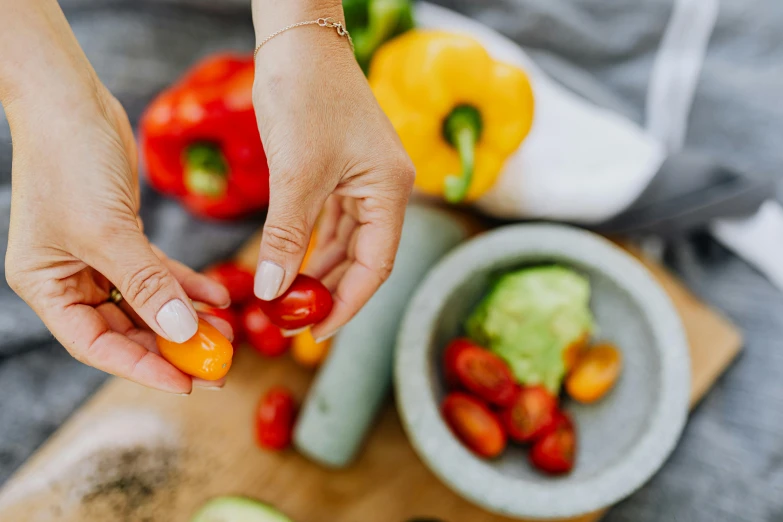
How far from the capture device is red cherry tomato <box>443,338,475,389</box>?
2.71 feet

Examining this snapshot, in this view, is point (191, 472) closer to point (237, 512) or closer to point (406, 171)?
point (237, 512)

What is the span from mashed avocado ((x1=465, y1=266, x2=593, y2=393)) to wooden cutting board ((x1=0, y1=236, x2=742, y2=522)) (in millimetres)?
204

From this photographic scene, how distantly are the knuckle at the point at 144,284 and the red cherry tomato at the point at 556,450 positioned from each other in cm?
53

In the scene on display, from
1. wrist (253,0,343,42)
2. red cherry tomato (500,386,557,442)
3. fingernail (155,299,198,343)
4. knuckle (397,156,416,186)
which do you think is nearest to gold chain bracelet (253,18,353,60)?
wrist (253,0,343,42)

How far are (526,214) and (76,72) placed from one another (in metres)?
0.67

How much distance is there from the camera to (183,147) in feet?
3.35

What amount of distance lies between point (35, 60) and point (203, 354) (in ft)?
1.03

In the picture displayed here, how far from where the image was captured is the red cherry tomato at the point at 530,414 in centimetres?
81

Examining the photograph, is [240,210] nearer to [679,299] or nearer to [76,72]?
[76,72]

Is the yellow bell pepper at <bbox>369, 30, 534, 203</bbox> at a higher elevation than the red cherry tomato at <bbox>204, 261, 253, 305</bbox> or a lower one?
higher

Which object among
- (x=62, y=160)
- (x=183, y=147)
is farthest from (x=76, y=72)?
(x=183, y=147)

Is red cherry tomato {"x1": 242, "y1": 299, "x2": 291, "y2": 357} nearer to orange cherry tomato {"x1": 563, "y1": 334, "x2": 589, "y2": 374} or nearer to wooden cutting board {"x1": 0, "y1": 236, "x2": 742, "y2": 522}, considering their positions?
wooden cutting board {"x1": 0, "y1": 236, "x2": 742, "y2": 522}

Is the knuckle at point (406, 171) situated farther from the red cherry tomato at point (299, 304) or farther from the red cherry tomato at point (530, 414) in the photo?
the red cherry tomato at point (530, 414)

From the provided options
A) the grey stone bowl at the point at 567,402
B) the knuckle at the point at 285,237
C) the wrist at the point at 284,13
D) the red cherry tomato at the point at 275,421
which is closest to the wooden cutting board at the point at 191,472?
the red cherry tomato at the point at 275,421
